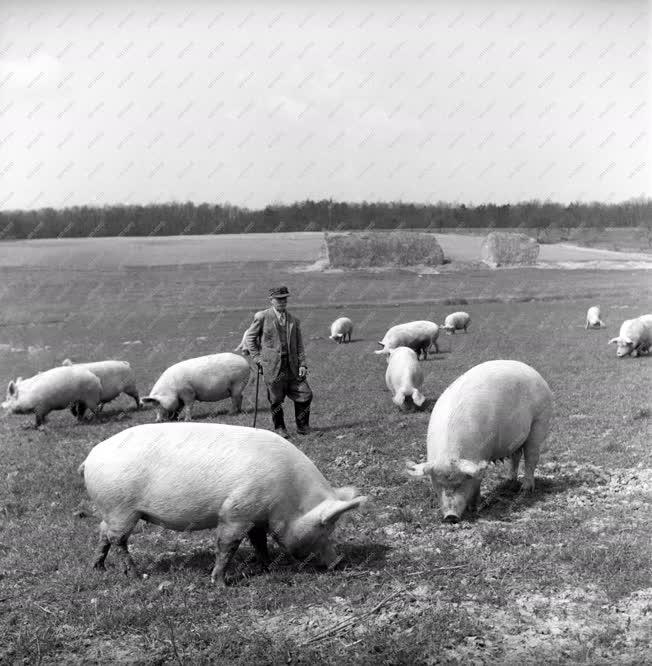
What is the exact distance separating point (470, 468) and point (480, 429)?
2.34ft

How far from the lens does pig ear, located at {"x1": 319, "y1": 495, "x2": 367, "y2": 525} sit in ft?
21.2

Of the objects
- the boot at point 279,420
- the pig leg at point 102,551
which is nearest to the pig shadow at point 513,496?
the pig leg at point 102,551

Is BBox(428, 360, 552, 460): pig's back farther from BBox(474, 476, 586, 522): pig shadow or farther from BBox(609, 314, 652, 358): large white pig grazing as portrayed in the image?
BBox(609, 314, 652, 358): large white pig grazing

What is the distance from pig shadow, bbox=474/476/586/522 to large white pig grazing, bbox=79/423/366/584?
1962 millimetres

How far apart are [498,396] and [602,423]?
4256 mm

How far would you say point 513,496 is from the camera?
862cm

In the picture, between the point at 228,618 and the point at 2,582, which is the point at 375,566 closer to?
the point at 228,618

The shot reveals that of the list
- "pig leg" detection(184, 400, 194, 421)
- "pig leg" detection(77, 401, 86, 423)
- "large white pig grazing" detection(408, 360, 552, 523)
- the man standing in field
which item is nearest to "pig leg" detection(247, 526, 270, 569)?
"large white pig grazing" detection(408, 360, 552, 523)

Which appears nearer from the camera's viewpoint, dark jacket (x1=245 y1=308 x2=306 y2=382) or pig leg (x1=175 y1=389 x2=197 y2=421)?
dark jacket (x1=245 y1=308 x2=306 y2=382)

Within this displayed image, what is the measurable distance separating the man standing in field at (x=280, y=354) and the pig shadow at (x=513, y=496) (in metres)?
4.29

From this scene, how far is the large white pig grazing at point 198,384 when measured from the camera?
14945mm

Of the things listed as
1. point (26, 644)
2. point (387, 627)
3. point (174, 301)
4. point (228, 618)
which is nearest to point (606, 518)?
point (387, 627)

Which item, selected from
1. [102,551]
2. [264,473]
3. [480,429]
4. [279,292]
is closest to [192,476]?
[264,473]

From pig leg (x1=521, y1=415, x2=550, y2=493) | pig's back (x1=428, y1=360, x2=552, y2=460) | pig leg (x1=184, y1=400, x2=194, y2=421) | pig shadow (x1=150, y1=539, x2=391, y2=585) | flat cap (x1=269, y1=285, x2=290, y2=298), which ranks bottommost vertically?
pig leg (x1=184, y1=400, x2=194, y2=421)
